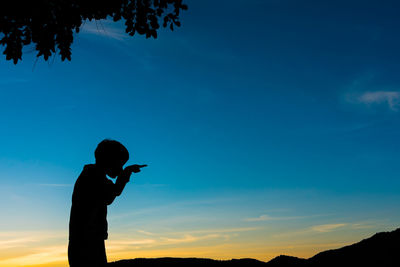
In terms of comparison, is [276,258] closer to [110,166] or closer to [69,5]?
[110,166]

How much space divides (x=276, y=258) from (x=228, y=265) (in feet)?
4.34

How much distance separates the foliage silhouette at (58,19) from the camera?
853cm

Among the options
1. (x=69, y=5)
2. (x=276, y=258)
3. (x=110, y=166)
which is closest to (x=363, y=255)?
(x=276, y=258)

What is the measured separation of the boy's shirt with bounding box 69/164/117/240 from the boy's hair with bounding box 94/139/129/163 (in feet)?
0.52

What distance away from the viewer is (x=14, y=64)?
348 inches

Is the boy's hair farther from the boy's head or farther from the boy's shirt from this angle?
the boy's shirt

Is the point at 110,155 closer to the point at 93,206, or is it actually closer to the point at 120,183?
the point at 120,183

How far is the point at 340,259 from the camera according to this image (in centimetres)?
865

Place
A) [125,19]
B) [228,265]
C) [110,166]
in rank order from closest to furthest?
[110,166] < [228,265] < [125,19]

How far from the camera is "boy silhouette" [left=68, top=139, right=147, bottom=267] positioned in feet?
14.7

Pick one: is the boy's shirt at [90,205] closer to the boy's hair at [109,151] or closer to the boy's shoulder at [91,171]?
the boy's shoulder at [91,171]

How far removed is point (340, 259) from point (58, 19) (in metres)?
8.88

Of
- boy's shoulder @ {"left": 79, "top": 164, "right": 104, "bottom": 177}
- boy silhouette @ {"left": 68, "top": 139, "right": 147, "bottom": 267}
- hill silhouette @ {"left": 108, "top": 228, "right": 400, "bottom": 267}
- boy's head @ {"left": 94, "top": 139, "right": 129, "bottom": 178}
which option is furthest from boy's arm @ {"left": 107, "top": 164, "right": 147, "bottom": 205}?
hill silhouette @ {"left": 108, "top": 228, "right": 400, "bottom": 267}

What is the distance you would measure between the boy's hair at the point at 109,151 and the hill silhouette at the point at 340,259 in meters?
5.61
